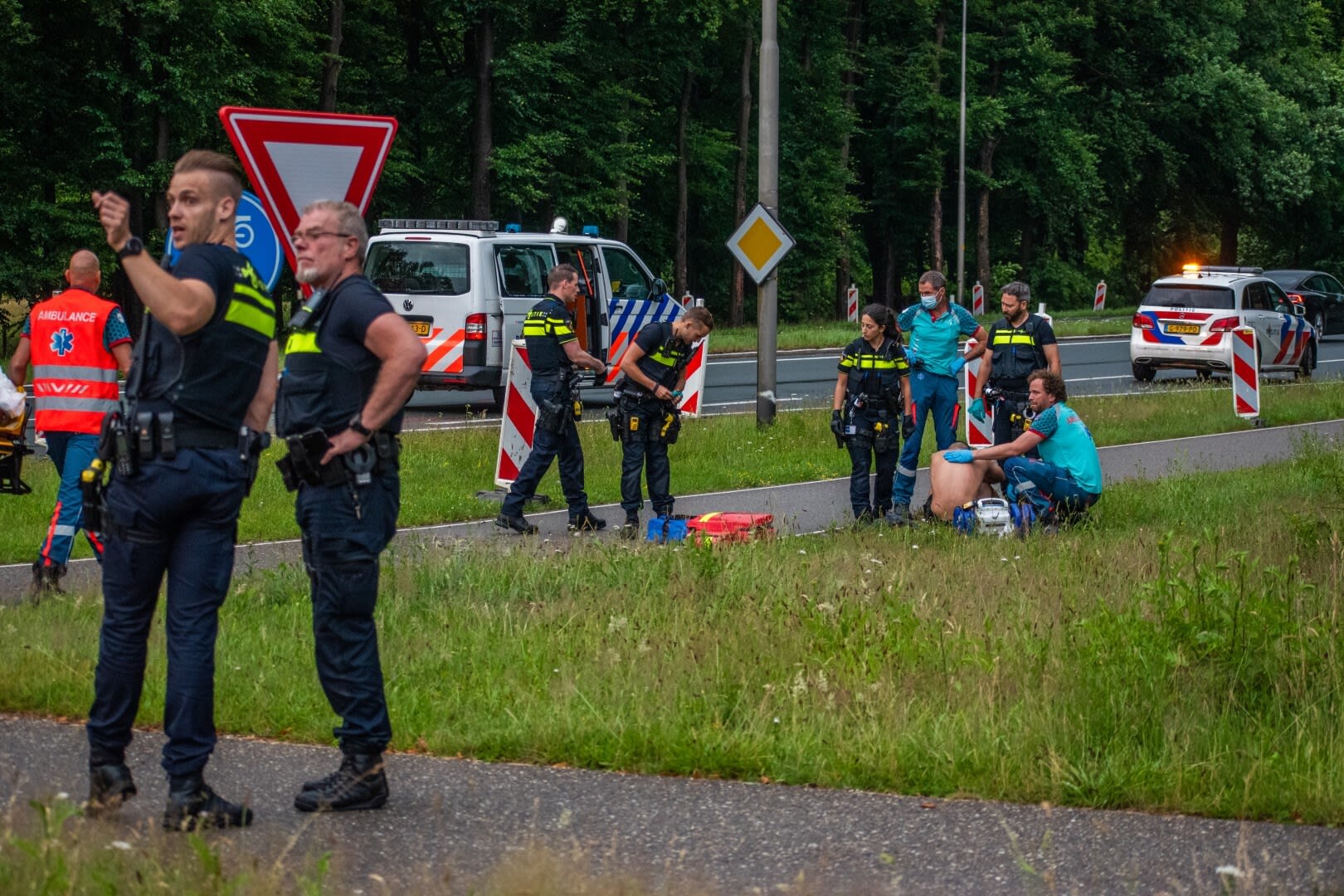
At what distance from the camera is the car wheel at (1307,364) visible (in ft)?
92.9

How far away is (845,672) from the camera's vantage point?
22.5ft

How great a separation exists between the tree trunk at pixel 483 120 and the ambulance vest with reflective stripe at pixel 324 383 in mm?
32609

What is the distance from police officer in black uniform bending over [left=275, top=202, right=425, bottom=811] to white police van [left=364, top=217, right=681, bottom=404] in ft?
44.8

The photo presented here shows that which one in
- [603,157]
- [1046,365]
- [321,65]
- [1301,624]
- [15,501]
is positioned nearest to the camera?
[1301,624]

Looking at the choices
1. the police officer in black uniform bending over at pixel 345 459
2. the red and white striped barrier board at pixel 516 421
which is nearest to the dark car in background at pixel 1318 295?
the red and white striped barrier board at pixel 516 421

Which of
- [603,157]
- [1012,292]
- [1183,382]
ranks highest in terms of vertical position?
[603,157]

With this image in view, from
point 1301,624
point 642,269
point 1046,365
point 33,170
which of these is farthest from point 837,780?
point 33,170

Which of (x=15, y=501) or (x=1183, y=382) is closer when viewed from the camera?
(x=15, y=501)

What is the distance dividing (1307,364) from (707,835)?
25.8m

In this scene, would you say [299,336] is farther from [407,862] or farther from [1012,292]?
[1012,292]

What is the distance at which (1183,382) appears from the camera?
89.9 ft

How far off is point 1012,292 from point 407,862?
9.80 meters

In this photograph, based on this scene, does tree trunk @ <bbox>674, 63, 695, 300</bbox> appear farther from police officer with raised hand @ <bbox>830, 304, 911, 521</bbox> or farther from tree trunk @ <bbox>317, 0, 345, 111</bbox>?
police officer with raised hand @ <bbox>830, 304, 911, 521</bbox>

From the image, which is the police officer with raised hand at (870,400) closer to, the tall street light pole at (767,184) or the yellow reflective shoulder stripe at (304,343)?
the tall street light pole at (767,184)
